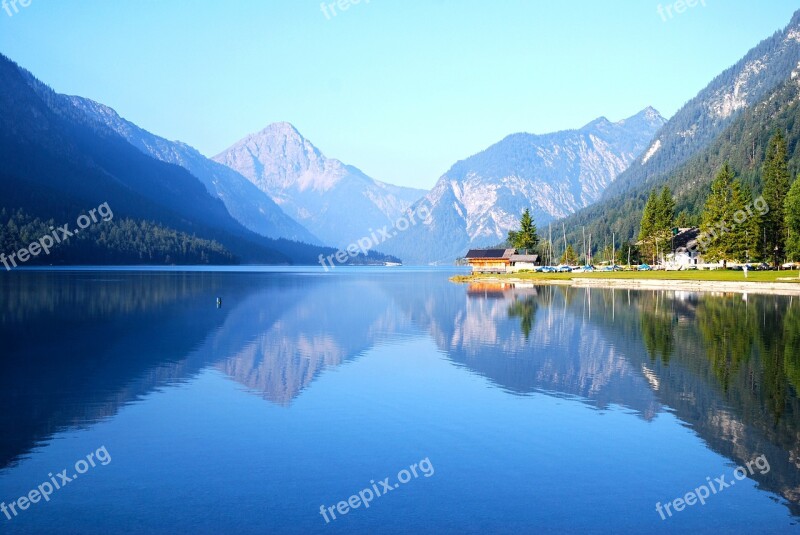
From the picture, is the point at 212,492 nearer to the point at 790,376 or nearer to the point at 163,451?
the point at 163,451

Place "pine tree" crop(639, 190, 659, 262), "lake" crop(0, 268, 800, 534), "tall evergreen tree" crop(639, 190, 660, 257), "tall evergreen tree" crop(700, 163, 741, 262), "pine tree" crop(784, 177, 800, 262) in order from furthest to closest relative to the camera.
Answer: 1. "pine tree" crop(639, 190, 659, 262)
2. "tall evergreen tree" crop(639, 190, 660, 257)
3. "tall evergreen tree" crop(700, 163, 741, 262)
4. "pine tree" crop(784, 177, 800, 262)
5. "lake" crop(0, 268, 800, 534)

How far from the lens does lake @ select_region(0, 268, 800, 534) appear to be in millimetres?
13852

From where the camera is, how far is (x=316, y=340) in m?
41.8

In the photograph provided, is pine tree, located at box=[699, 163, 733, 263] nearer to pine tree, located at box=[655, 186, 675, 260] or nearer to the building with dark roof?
pine tree, located at box=[655, 186, 675, 260]

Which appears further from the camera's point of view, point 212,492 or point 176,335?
point 176,335

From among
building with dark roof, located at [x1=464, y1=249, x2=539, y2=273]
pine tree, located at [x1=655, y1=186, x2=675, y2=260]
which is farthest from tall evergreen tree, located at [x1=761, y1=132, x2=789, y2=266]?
building with dark roof, located at [x1=464, y1=249, x2=539, y2=273]

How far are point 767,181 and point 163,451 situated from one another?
12750 cm

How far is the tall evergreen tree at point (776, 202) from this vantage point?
114500 millimetres

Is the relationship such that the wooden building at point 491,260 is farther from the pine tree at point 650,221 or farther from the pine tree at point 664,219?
the pine tree at point 664,219

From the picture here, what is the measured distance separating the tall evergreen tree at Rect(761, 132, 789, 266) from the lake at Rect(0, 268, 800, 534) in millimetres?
82461

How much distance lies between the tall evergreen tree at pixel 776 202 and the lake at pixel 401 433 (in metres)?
82.5

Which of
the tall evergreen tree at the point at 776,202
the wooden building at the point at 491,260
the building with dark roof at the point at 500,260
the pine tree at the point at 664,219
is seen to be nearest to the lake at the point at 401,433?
the tall evergreen tree at the point at 776,202

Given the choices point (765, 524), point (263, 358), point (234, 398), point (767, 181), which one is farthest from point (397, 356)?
point (767, 181)

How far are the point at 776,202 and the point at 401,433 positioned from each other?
388 feet
